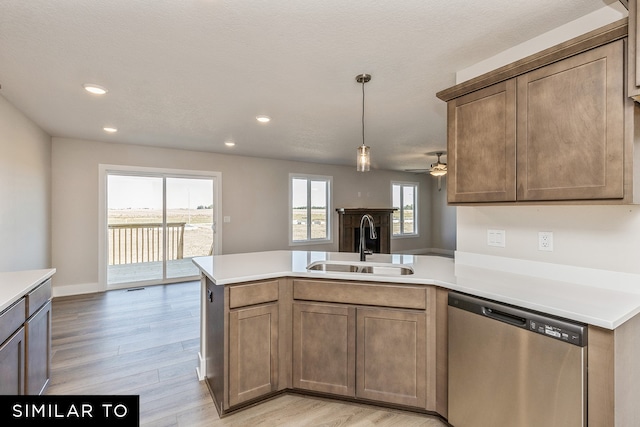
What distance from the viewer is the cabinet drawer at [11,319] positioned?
4.79 ft

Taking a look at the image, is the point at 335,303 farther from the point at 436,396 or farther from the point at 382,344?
the point at 436,396

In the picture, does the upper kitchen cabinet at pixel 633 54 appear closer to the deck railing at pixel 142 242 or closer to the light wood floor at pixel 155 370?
the light wood floor at pixel 155 370

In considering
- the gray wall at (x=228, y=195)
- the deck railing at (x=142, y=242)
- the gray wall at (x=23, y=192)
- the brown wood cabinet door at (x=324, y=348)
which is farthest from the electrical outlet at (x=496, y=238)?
the deck railing at (x=142, y=242)

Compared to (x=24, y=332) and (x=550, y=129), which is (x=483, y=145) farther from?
(x=24, y=332)

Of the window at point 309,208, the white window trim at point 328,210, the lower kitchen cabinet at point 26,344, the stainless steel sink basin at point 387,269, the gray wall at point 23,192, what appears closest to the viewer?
the lower kitchen cabinet at point 26,344

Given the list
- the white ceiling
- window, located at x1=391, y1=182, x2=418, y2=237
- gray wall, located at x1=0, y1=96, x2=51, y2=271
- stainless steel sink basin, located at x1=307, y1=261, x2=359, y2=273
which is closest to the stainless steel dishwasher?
stainless steel sink basin, located at x1=307, y1=261, x2=359, y2=273

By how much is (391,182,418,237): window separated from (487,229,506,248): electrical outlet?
6.05 m

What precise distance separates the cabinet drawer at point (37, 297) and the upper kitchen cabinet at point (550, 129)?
2.71 metres

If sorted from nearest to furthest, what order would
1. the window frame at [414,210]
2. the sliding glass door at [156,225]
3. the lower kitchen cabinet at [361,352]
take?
the lower kitchen cabinet at [361,352] → the sliding glass door at [156,225] → the window frame at [414,210]

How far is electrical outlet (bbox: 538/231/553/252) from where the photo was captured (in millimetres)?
1863

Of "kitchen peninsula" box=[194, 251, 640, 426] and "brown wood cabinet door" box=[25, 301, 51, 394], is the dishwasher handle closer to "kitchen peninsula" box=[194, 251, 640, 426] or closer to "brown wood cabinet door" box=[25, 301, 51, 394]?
"kitchen peninsula" box=[194, 251, 640, 426]

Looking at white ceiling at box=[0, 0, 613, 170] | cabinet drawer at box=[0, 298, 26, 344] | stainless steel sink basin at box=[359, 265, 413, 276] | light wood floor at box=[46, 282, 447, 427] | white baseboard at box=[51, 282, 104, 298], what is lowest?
light wood floor at box=[46, 282, 447, 427]

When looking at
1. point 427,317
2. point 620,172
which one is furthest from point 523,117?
point 427,317

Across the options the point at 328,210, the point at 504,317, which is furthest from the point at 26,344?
the point at 328,210
